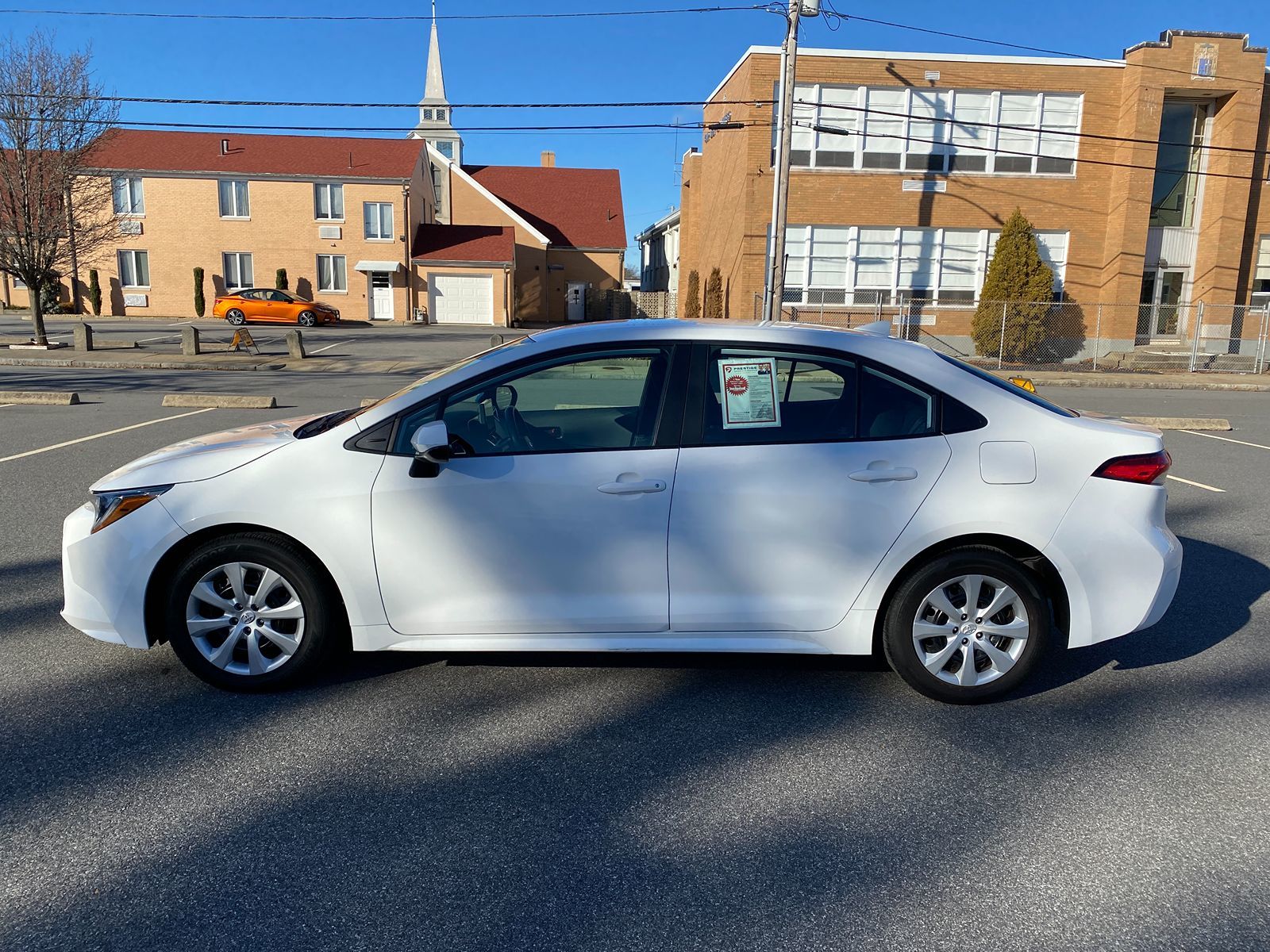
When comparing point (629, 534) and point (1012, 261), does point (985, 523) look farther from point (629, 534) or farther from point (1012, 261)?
point (1012, 261)

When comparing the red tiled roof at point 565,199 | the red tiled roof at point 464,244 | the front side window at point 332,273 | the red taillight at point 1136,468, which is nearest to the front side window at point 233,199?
the front side window at point 332,273

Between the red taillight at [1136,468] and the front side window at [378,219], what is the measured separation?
142 feet

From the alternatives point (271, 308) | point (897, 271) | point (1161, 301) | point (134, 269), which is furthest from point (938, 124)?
point (134, 269)

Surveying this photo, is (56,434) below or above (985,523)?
below

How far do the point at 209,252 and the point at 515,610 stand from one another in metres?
44.8

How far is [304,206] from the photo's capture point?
4312 centimetres

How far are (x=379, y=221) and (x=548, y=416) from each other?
1671 inches

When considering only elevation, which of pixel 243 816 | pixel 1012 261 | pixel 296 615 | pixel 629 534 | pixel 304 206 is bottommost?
pixel 243 816

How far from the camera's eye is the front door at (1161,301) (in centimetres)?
2928

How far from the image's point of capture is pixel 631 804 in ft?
10.9

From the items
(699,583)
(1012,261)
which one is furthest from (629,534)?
(1012,261)

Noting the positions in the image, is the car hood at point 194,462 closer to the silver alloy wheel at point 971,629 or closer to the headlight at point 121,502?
the headlight at point 121,502

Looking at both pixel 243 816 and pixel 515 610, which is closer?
pixel 243 816

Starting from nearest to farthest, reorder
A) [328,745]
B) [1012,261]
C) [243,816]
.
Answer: [243,816]
[328,745]
[1012,261]
